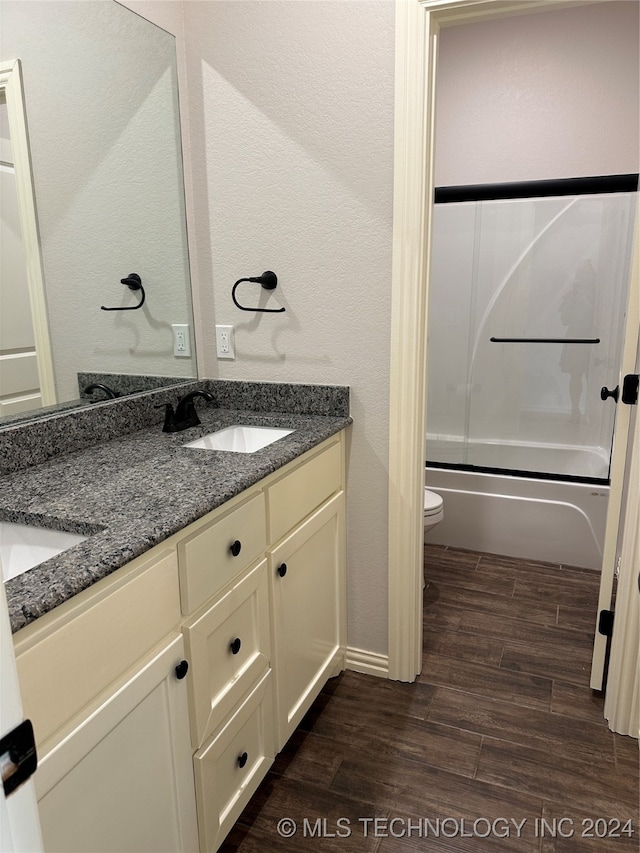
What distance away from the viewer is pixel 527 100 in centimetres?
312

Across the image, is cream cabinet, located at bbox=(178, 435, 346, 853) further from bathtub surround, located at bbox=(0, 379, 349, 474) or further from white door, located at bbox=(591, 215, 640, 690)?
white door, located at bbox=(591, 215, 640, 690)

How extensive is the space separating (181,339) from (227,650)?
1125mm

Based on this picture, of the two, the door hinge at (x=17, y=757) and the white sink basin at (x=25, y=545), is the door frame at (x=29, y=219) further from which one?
the door hinge at (x=17, y=757)

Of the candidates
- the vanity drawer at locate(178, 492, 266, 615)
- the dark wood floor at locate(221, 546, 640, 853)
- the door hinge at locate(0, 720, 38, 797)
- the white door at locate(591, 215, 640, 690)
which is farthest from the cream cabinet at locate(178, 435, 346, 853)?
the white door at locate(591, 215, 640, 690)

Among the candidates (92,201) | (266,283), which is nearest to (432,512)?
(266,283)

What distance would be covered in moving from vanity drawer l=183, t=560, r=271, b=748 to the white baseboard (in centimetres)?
70

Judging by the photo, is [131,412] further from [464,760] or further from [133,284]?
[464,760]

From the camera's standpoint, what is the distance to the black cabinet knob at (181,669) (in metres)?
1.19

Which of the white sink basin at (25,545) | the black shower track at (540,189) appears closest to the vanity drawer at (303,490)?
the white sink basin at (25,545)

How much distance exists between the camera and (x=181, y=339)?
83.5 inches

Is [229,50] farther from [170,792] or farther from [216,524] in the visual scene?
[170,792]

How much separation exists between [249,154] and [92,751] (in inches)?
67.9

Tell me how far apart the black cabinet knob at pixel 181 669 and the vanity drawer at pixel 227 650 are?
3cm

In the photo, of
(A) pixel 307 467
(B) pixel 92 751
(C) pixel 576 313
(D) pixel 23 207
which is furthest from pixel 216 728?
(C) pixel 576 313
